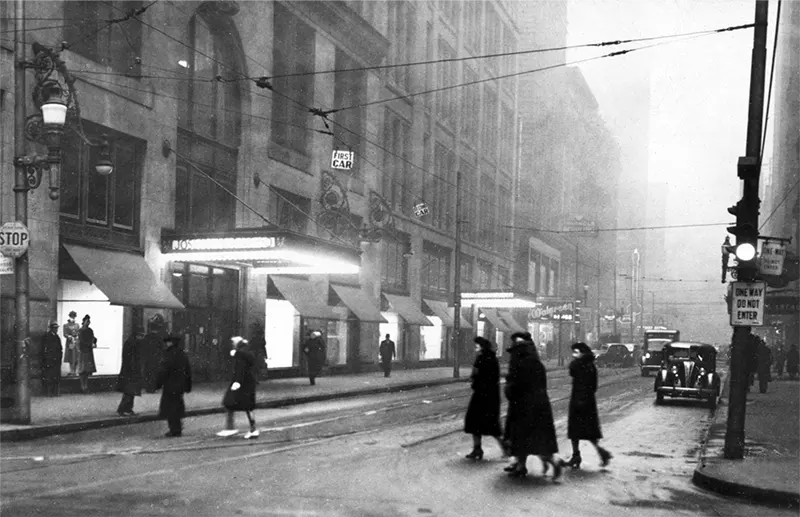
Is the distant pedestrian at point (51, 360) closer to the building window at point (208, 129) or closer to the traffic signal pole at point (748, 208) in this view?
the building window at point (208, 129)

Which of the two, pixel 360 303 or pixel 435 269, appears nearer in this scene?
pixel 360 303

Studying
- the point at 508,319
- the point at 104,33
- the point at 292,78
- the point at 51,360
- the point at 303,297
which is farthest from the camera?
the point at 508,319

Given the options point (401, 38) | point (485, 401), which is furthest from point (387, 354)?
point (485, 401)

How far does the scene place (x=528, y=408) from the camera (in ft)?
40.0

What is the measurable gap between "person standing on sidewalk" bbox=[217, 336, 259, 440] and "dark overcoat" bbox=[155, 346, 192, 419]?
0.73 metres

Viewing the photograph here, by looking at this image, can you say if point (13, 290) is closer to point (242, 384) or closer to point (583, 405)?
point (242, 384)

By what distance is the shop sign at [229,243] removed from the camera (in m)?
25.5

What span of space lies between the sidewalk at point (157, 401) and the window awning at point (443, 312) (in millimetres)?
12693

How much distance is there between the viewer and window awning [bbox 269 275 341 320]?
1282 inches

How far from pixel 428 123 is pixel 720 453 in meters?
37.1

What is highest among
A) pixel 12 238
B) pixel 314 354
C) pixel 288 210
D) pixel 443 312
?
pixel 288 210

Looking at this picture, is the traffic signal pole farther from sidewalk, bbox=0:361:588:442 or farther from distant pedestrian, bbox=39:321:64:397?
distant pedestrian, bbox=39:321:64:397

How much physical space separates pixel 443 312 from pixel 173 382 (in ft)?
115

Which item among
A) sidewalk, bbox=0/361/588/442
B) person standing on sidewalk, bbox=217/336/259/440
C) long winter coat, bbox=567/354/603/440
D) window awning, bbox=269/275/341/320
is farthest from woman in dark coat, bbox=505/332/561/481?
window awning, bbox=269/275/341/320
